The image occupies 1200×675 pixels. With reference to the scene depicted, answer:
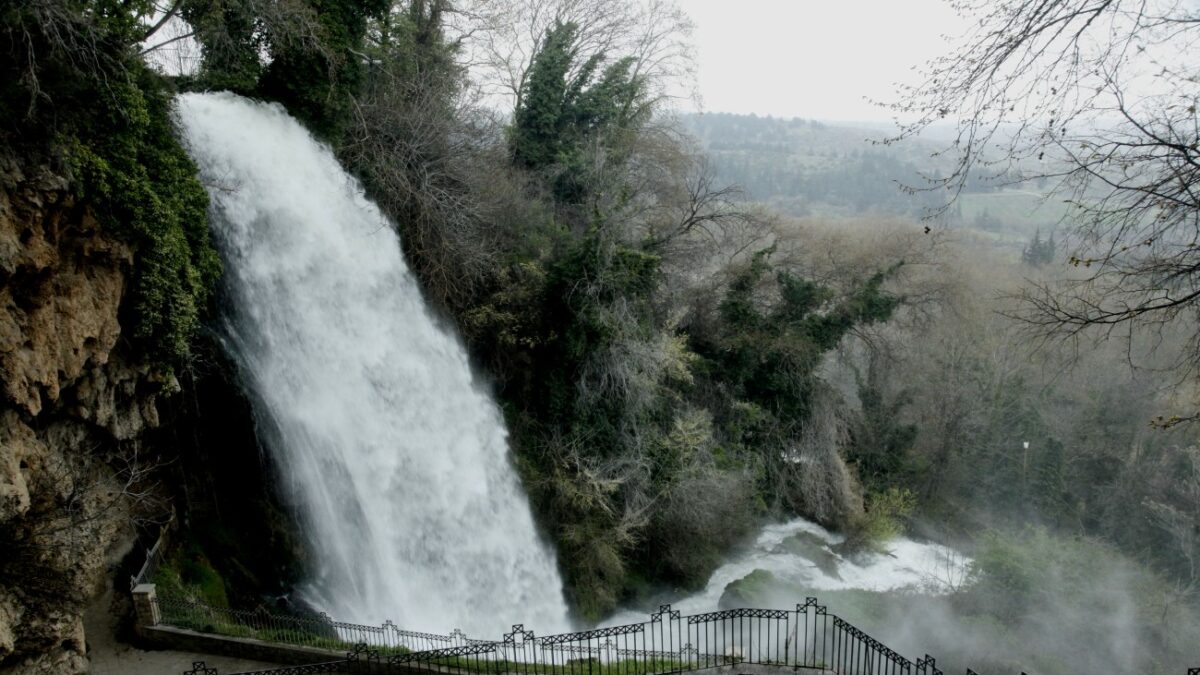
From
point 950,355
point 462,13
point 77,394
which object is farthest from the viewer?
point 950,355

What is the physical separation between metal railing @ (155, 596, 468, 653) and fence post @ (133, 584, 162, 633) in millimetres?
88

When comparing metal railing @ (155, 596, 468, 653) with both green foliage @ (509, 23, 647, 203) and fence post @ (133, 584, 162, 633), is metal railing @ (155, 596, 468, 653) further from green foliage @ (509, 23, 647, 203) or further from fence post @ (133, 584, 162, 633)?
green foliage @ (509, 23, 647, 203)

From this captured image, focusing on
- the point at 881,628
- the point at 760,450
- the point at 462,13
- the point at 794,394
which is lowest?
the point at 881,628

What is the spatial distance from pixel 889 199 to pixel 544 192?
162 feet

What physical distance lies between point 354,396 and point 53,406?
12.6 ft

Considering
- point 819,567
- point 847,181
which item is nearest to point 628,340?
point 819,567

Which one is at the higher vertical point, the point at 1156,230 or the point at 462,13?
the point at 462,13

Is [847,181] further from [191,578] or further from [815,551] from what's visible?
[191,578]

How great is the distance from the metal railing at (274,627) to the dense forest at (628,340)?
94 cm

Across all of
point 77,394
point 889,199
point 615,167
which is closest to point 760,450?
point 615,167

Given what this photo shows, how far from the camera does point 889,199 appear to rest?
2372 inches

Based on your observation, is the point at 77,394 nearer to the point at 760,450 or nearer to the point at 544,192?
the point at 544,192

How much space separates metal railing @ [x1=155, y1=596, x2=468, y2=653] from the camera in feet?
30.4

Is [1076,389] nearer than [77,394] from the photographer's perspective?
No
